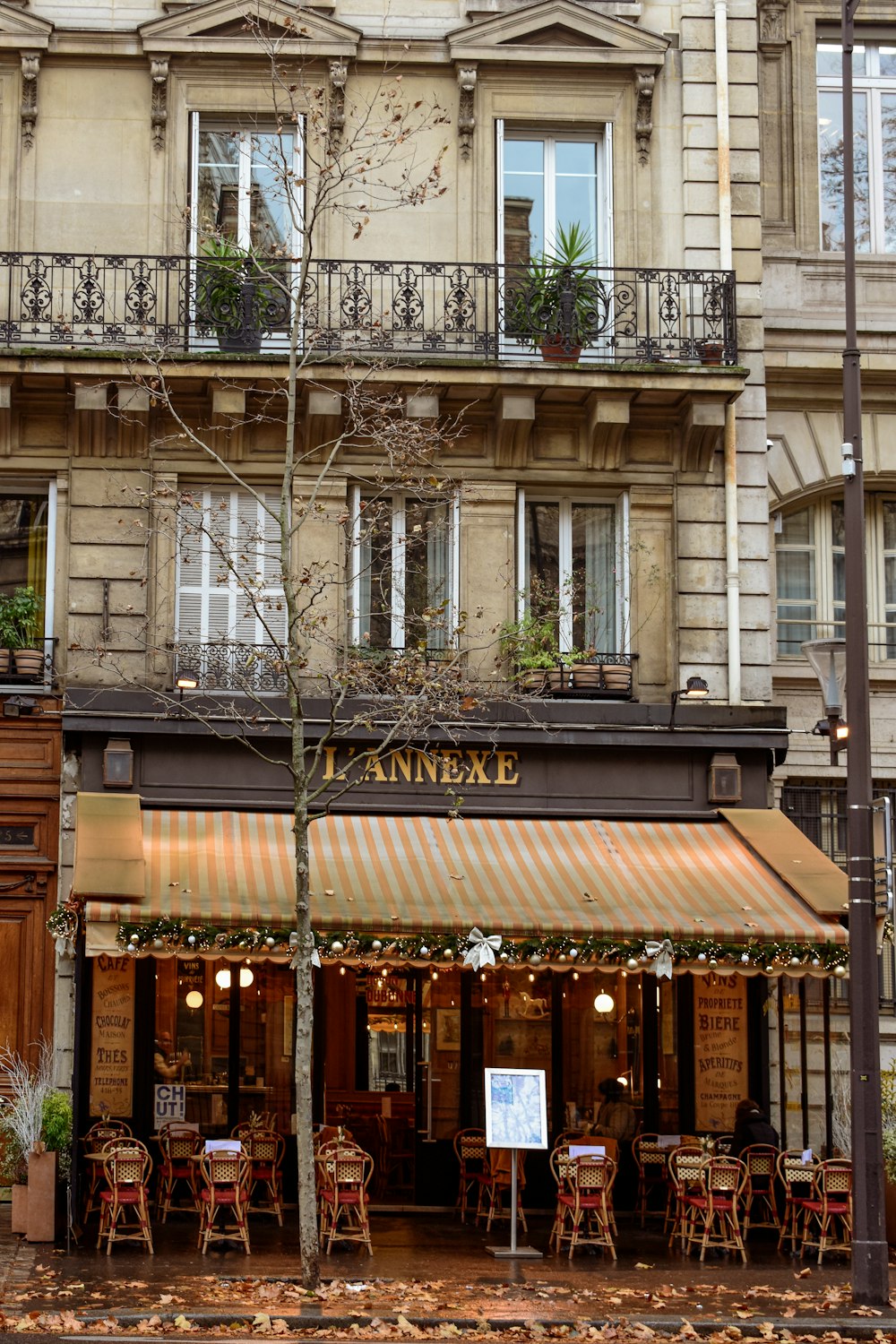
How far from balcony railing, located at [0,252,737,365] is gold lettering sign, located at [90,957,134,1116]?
6398 mm

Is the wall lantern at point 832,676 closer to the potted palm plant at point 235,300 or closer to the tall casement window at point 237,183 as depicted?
the potted palm plant at point 235,300

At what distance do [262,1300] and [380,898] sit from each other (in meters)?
4.08

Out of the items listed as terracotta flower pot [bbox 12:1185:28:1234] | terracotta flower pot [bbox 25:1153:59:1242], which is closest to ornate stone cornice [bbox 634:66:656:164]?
terracotta flower pot [bbox 25:1153:59:1242]

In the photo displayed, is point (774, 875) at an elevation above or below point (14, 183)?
below

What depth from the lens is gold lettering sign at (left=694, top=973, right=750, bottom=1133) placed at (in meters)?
18.5

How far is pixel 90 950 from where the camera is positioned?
1512 cm

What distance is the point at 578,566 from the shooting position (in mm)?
19000

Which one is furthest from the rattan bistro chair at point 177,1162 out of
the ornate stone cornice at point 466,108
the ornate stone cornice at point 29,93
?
the ornate stone cornice at point 466,108

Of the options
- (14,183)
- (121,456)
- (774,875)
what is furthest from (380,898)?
(14,183)

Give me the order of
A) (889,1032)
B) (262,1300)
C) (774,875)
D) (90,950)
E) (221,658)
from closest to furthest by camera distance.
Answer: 1. (262,1300)
2. (90,950)
3. (774,875)
4. (221,658)
5. (889,1032)

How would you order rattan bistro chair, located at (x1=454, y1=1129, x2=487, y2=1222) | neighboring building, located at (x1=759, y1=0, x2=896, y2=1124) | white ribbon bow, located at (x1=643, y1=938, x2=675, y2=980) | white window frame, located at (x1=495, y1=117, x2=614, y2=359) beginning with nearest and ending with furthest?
1. white ribbon bow, located at (x1=643, y1=938, x2=675, y2=980)
2. rattan bistro chair, located at (x1=454, y1=1129, x2=487, y2=1222)
3. white window frame, located at (x1=495, y1=117, x2=614, y2=359)
4. neighboring building, located at (x1=759, y1=0, x2=896, y2=1124)

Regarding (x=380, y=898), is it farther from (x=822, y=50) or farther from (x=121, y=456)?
(x=822, y=50)

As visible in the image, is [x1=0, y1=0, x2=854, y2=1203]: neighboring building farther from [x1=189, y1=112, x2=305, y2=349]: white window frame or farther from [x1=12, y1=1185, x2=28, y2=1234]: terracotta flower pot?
[x1=12, y1=1185, x2=28, y2=1234]: terracotta flower pot

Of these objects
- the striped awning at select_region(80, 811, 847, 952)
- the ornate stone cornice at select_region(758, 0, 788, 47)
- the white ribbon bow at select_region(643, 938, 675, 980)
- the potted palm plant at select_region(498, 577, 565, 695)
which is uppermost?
the ornate stone cornice at select_region(758, 0, 788, 47)
